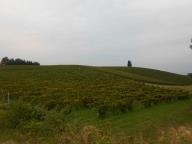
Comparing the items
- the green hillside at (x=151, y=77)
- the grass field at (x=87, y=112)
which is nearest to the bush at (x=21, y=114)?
the grass field at (x=87, y=112)

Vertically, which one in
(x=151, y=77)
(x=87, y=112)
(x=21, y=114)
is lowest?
(x=87, y=112)

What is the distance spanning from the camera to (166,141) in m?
10.0

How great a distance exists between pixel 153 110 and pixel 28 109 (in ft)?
32.4

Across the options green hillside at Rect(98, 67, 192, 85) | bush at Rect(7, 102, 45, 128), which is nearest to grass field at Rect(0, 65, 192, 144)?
bush at Rect(7, 102, 45, 128)

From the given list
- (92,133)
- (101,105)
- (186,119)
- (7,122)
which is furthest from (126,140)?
(101,105)

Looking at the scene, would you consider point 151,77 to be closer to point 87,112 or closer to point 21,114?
point 87,112

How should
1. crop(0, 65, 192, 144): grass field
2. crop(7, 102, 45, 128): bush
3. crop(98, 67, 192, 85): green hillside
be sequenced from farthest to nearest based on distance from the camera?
crop(98, 67, 192, 85): green hillside
crop(7, 102, 45, 128): bush
crop(0, 65, 192, 144): grass field

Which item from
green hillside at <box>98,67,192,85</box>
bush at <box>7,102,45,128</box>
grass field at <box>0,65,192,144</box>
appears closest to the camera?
grass field at <box>0,65,192,144</box>

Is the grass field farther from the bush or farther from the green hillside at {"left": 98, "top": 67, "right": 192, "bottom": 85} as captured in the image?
the green hillside at {"left": 98, "top": 67, "right": 192, "bottom": 85}

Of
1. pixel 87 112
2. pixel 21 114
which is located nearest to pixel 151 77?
pixel 87 112

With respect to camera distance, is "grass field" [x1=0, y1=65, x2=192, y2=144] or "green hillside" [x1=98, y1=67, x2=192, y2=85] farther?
"green hillside" [x1=98, y1=67, x2=192, y2=85]

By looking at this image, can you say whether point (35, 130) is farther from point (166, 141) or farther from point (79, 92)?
point (79, 92)

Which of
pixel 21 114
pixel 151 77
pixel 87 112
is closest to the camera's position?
pixel 21 114

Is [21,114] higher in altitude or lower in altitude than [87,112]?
higher
